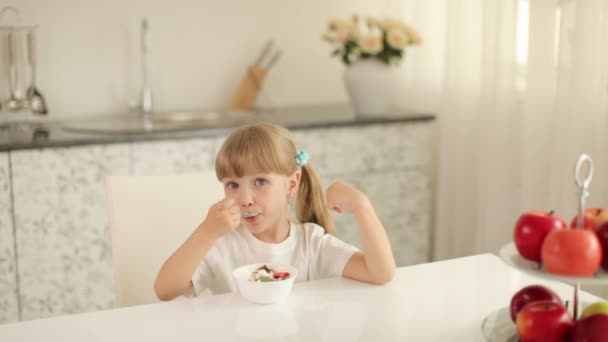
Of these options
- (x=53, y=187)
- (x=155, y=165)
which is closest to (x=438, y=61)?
(x=155, y=165)

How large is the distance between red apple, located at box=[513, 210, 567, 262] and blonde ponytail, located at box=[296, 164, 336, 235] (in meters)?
0.73

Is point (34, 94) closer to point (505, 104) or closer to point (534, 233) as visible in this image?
point (505, 104)

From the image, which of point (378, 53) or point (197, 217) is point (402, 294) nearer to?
point (197, 217)

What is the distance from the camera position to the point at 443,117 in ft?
10.4

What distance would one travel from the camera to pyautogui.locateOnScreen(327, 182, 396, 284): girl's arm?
5.12 feet

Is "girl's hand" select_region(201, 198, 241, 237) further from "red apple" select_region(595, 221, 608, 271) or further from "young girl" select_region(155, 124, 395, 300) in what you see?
"red apple" select_region(595, 221, 608, 271)

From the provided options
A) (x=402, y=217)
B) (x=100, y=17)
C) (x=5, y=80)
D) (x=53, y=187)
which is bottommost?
(x=402, y=217)

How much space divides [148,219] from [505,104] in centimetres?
150

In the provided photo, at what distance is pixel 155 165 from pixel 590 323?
1.86 m

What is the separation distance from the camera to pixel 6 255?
2.53 meters

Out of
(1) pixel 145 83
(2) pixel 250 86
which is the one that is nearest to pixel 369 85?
(2) pixel 250 86

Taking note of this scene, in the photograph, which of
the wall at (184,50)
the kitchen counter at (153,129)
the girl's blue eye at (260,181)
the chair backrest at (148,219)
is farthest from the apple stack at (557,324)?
the wall at (184,50)

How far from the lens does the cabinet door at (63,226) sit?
2.54 metres

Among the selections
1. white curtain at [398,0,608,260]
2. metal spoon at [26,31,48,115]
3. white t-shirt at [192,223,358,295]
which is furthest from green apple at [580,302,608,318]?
metal spoon at [26,31,48,115]
